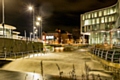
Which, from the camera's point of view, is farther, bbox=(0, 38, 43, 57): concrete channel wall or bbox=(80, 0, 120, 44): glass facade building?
bbox=(80, 0, 120, 44): glass facade building

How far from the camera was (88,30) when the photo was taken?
76250mm

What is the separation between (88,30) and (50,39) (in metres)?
60.3

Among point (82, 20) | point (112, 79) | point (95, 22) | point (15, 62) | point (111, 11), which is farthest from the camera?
point (82, 20)

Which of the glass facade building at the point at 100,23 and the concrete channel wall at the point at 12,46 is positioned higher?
the glass facade building at the point at 100,23

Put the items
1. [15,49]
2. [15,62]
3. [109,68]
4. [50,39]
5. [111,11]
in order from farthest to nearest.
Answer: [50,39], [111,11], [15,49], [15,62], [109,68]

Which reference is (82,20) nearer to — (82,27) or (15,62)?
(82,27)

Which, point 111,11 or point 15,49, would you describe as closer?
point 15,49

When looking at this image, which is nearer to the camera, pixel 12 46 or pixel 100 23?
pixel 12 46

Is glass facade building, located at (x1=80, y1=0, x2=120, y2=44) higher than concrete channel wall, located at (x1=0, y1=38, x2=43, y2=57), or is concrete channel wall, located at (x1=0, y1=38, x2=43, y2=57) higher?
glass facade building, located at (x1=80, y1=0, x2=120, y2=44)

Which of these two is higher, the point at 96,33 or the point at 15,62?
the point at 96,33

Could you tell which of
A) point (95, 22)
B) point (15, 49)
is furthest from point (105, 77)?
point (95, 22)

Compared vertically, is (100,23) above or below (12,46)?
above

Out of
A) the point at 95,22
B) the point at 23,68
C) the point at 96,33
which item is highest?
the point at 95,22

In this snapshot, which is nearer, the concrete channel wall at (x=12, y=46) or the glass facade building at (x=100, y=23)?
the concrete channel wall at (x=12, y=46)
